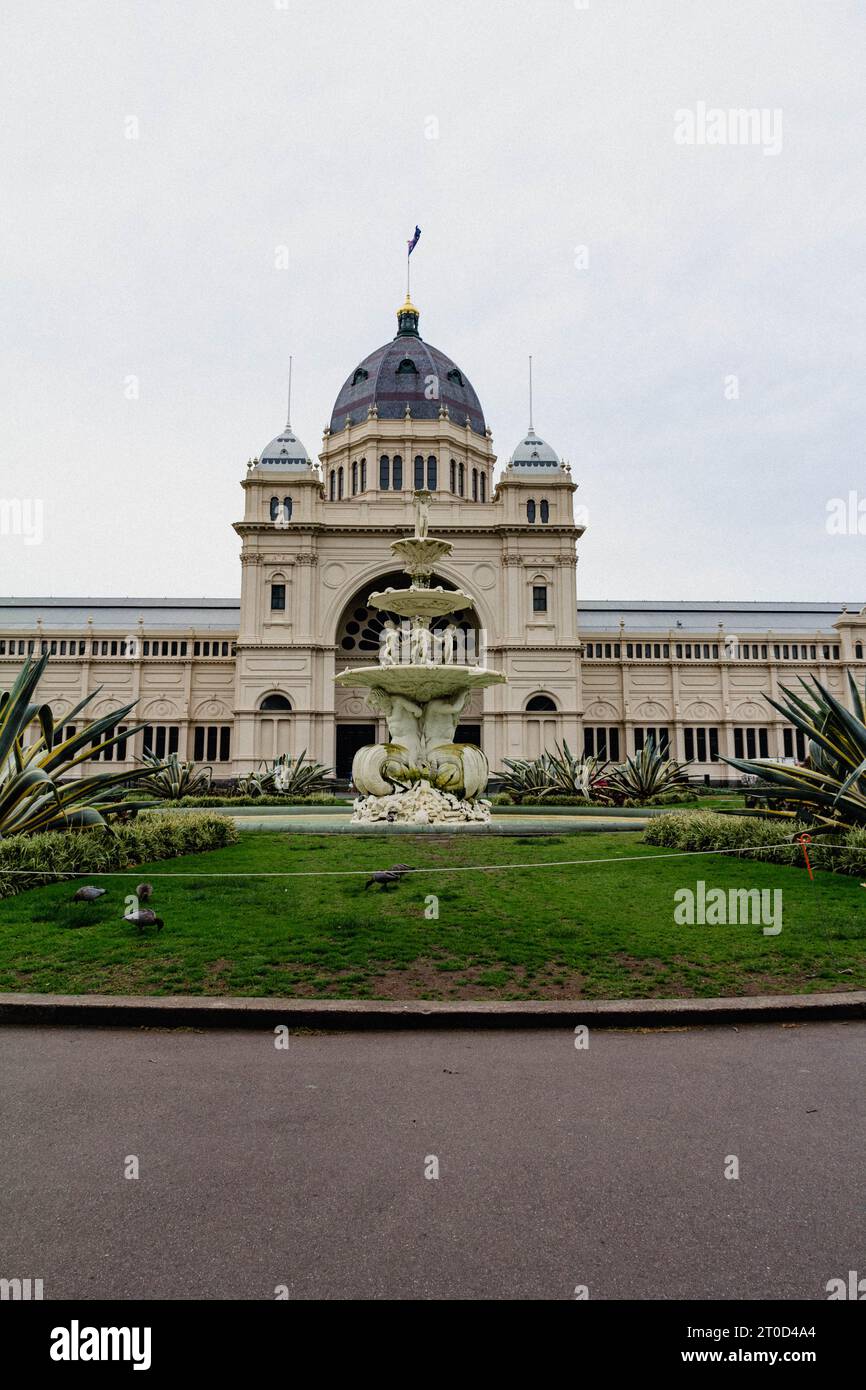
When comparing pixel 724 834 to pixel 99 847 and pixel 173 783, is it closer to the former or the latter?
pixel 99 847

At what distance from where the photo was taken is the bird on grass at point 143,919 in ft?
23.4

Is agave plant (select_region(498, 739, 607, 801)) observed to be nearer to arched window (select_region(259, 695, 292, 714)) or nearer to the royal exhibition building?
the royal exhibition building

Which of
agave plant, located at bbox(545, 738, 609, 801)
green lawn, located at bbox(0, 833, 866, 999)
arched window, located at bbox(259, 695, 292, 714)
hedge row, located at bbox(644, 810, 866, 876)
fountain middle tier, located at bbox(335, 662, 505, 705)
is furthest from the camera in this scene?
arched window, located at bbox(259, 695, 292, 714)

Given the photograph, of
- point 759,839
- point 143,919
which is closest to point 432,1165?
point 143,919

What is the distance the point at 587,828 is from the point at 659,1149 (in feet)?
42.6

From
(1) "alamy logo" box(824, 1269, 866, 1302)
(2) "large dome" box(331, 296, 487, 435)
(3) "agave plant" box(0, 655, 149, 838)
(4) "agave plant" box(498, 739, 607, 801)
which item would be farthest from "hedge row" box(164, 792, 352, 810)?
(2) "large dome" box(331, 296, 487, 435)

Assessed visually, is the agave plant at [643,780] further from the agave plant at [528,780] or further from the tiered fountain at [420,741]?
the tiered fountain at [420,741]

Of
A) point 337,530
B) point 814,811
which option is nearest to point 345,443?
point 337,530

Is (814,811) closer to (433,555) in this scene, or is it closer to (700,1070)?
(700,1070)

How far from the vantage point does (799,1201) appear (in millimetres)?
3260

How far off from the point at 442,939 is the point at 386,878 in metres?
2.16

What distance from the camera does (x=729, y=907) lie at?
851 cm
